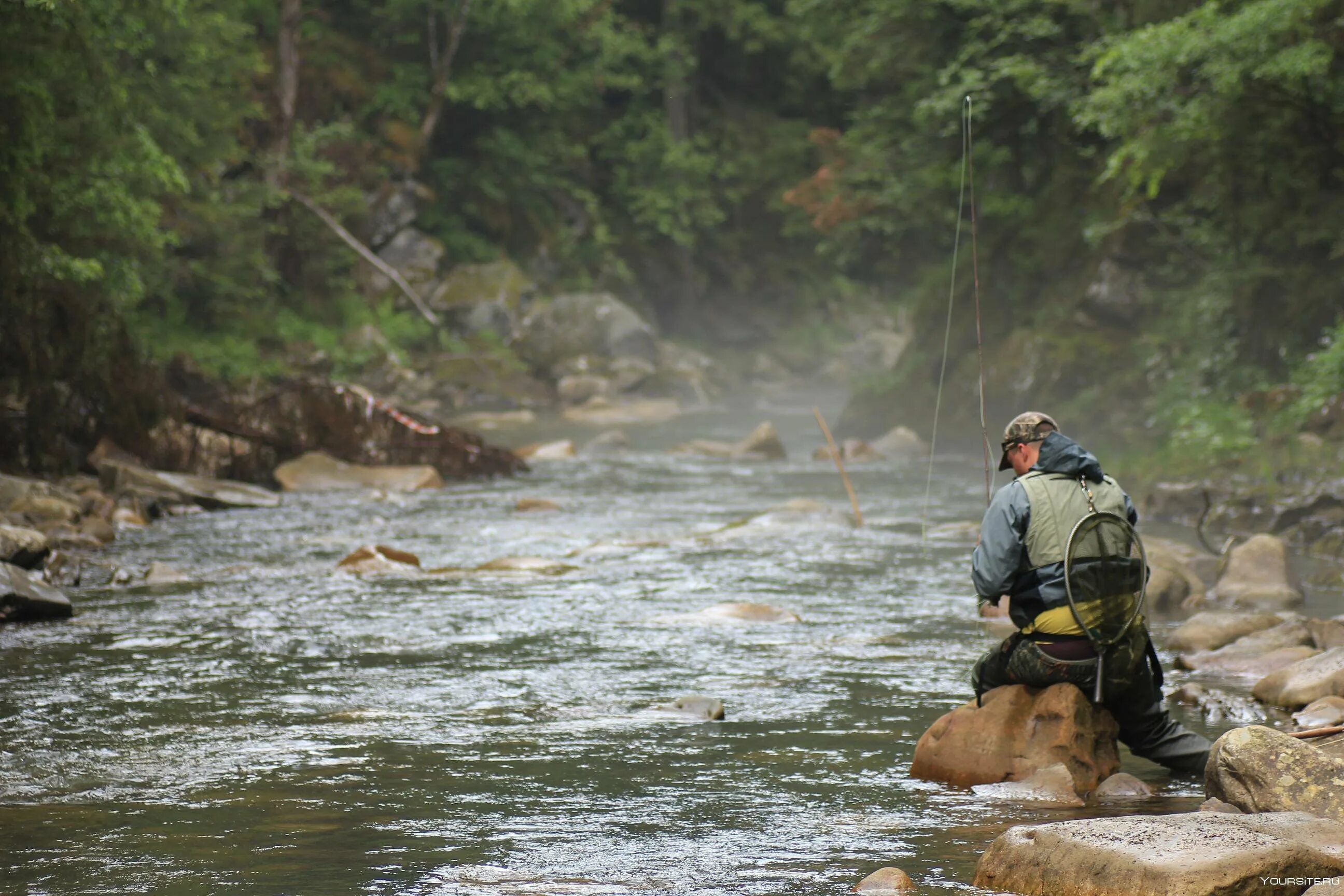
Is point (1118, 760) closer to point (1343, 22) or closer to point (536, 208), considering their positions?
point (1343, 22)

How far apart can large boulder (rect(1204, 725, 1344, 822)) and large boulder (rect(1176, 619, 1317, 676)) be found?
9.08 feet

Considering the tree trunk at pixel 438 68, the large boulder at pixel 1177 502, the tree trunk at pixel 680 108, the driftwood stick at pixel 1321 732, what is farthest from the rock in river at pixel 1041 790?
the tree trunk at pixel 680 108

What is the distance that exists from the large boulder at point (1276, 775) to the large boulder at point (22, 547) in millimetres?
7993

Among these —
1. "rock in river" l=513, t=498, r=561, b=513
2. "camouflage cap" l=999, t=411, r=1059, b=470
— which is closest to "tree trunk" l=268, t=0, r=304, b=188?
"rock in river" l=513, t=498, r=561, b=513

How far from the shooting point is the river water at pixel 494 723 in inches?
196

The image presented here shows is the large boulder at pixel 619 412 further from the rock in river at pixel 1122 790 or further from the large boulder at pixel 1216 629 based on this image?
the rock in river at pixel 1122 790

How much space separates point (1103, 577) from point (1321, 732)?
0.93 meters

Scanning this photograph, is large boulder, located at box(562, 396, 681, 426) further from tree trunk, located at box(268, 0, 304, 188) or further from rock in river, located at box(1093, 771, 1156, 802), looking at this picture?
rock in river, located at box(1093, 771, 1156, 802)

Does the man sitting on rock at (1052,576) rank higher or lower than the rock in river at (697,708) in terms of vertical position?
higher

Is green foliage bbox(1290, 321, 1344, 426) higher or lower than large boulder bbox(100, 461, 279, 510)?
higher

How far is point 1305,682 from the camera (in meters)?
7.04

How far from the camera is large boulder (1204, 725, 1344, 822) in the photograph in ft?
16.0

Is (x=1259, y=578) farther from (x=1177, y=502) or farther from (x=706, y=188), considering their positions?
(x=706, y=188)

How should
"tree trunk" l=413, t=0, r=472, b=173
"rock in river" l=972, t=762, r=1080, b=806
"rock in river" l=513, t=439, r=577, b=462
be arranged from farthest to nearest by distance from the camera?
"tree trunk" l=413, t=0, r=472, b=173 < "rock in river" l=513, t=439, r=577, b=462 < "rock in river" l=972, t=762, r=1080, b=806
